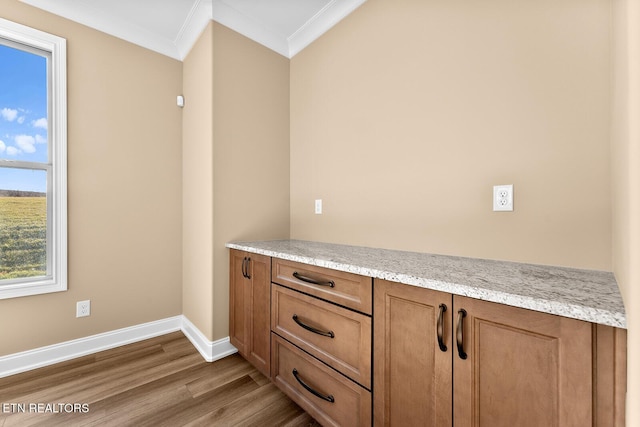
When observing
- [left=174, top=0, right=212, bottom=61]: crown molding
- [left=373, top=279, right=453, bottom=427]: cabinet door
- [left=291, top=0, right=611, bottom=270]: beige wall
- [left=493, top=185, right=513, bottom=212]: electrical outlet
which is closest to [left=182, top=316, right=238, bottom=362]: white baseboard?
[left=291, top=0, right=611, bottom=270]: beige wall

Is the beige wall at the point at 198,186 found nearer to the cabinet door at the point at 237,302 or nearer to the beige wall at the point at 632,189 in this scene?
the cabinet door at the point at 237,302

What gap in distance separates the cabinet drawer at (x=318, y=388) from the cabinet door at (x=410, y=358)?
0.39 feet

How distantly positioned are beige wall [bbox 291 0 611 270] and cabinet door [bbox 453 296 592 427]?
593 millimetres

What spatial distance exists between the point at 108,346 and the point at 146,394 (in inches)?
34.2

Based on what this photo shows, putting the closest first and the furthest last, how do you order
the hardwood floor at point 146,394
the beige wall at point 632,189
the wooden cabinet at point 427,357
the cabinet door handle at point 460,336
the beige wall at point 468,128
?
the beige wall at point 632,189, the wooden cabinet at point 427,357, the cabinet door handle at point 460,336, the beige wall at point 468,128, the hardwood floor at point 146,394

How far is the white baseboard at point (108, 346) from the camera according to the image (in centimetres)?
184

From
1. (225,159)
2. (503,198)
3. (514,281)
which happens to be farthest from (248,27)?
(514,281)

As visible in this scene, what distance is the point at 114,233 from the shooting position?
7.29 ft

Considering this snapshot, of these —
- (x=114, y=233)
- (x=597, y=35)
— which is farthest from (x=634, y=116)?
(x=114, y=233)

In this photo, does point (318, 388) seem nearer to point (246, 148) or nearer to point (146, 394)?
point (146, 394)

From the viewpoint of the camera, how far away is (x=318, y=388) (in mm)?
1356

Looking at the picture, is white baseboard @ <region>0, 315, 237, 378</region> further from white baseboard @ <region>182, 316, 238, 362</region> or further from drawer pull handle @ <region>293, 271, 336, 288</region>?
drawer pull handle @ <region>293, 271, 336, 288</region>

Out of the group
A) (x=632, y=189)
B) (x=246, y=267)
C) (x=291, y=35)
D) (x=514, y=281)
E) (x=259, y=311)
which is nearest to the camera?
(x=632, y=189)

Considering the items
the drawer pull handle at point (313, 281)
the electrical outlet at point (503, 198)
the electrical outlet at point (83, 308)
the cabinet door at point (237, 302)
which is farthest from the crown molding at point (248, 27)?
the electrical outlet at point (83, 308)
